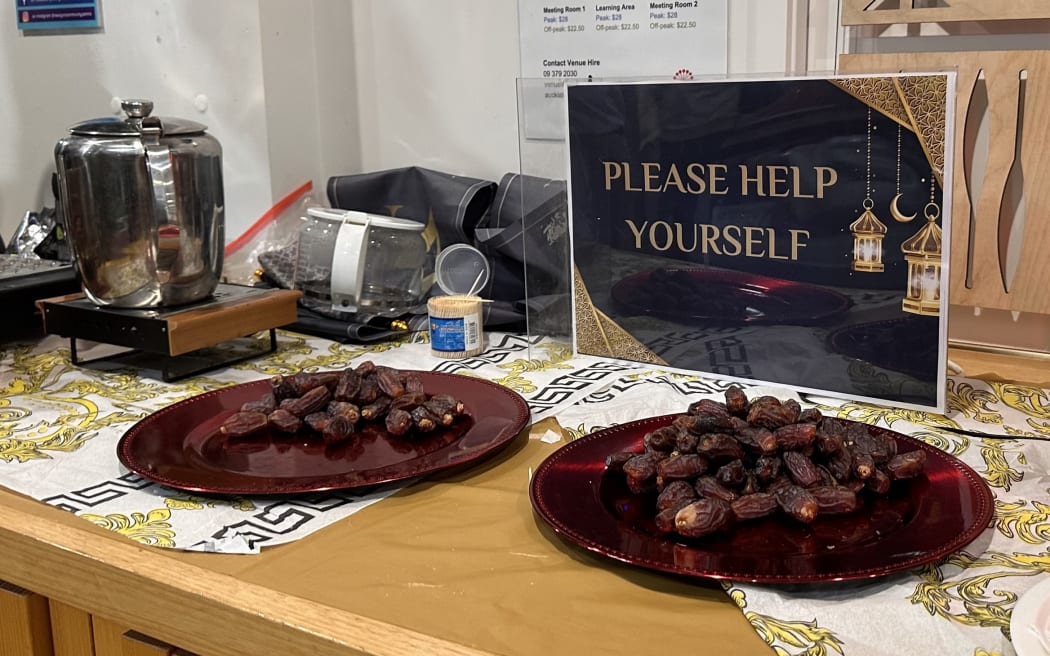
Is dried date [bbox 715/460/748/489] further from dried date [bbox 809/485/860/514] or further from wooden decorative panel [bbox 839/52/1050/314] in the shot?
wooden decorative panel [bbox 839/52/1050/314]

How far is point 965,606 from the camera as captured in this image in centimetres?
71

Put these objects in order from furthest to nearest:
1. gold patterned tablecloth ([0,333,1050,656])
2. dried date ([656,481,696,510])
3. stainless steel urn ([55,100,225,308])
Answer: stainless steel urn ([55,100,225,308]) → dried date ([656,481,696,510]) → gold patterned tablecloth ([0,333,1050,656])

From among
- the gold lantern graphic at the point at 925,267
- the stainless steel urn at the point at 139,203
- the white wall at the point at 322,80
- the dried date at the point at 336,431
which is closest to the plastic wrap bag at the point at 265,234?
the white wall at the point at 322,80

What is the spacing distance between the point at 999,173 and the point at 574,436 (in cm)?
60

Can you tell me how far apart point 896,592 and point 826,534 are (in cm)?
7

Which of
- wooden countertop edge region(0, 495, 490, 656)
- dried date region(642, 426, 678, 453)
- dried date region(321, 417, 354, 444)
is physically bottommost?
wooden countertop edge region(0, 495, 490, 656)

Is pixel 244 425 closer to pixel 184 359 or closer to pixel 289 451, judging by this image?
pixel 289 451

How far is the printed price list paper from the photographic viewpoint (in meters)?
1.47

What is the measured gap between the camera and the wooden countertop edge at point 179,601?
72 cm

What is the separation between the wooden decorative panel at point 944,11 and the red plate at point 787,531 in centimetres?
56

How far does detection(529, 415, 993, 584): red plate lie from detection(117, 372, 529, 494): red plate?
0.40ft

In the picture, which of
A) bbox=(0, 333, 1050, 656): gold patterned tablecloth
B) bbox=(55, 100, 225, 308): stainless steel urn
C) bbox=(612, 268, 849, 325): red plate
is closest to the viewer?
bbox=(0, 333, 1050, 656): gold patterned tablecloth

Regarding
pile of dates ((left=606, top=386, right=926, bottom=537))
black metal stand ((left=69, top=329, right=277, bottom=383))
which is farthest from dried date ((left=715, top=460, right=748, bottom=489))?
black metal stand ((left=69, top=329, right=277, bottom=383))

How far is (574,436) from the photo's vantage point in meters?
1.07
